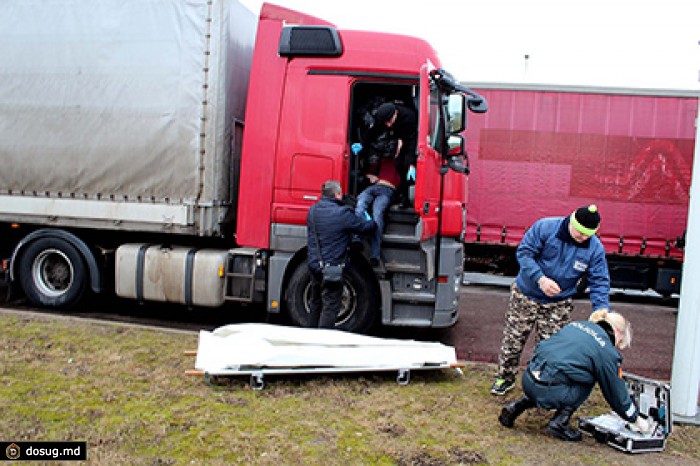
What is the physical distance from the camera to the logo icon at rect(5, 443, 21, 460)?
3731 mm

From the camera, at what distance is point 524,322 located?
17.0 feet

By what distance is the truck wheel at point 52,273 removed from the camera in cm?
730

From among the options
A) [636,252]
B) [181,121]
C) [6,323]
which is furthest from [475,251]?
[6,323]

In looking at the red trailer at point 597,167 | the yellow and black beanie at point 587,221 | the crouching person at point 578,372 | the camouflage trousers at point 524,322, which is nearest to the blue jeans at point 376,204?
the camouflage trousers at point 524,322

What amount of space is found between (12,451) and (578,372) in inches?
142

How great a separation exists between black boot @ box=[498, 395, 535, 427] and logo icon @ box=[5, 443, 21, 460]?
3238 millimetres

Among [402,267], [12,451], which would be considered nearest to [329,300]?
[402,267]

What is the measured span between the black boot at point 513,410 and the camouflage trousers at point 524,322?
75 centimetres

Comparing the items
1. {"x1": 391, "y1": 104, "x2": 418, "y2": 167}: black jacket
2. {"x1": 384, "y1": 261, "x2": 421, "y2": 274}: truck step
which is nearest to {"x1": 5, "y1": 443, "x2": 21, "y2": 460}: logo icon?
{"x1": 384, "y1": 261, "x2": 421, "y2": 274}: truck step

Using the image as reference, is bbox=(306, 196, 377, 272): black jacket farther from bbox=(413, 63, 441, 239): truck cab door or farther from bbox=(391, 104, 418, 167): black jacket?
bbox=(391, 104, 418, 167): black jacket

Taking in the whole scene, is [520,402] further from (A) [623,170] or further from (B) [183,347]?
(A) [623,170]

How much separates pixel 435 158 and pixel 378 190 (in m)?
0.67

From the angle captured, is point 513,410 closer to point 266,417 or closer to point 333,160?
point 266,417

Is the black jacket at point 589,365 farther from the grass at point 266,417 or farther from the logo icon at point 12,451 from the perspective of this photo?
the logo icon at point 12,451
